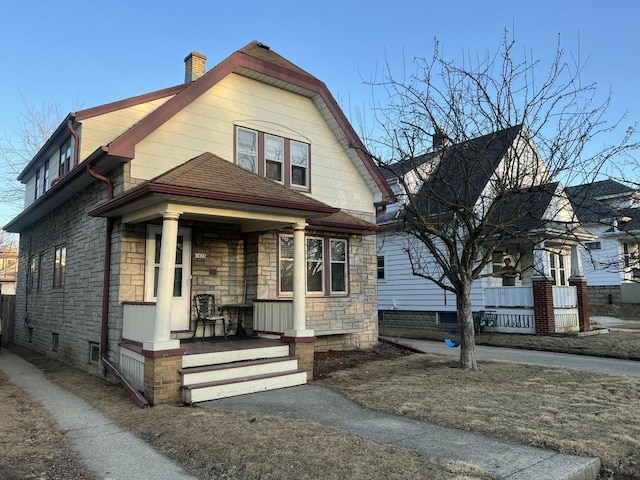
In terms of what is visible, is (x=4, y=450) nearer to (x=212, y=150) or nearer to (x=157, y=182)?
(x=157, y=182)

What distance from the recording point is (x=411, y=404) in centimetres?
629

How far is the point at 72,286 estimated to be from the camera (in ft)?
35.3

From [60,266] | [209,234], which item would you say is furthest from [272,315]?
[60,266]

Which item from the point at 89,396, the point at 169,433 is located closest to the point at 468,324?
the point at 169,433

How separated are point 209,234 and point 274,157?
2.51 meters

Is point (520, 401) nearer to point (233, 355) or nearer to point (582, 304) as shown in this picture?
point (233, 355)

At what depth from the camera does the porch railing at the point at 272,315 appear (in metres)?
9.29

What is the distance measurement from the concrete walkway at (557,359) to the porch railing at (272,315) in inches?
185

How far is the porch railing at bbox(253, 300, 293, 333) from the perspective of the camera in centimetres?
929

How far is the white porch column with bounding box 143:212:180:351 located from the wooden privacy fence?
1302cm

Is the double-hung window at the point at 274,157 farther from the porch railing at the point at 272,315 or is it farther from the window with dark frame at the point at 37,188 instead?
the window with dark frame at the point at 37,188

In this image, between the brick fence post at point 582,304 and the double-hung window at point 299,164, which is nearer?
the double-hung window at point 299,164

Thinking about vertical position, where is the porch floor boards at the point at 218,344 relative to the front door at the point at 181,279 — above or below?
below

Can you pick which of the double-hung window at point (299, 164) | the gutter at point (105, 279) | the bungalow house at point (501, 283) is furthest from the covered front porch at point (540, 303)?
the gutter at point (105, 279)
